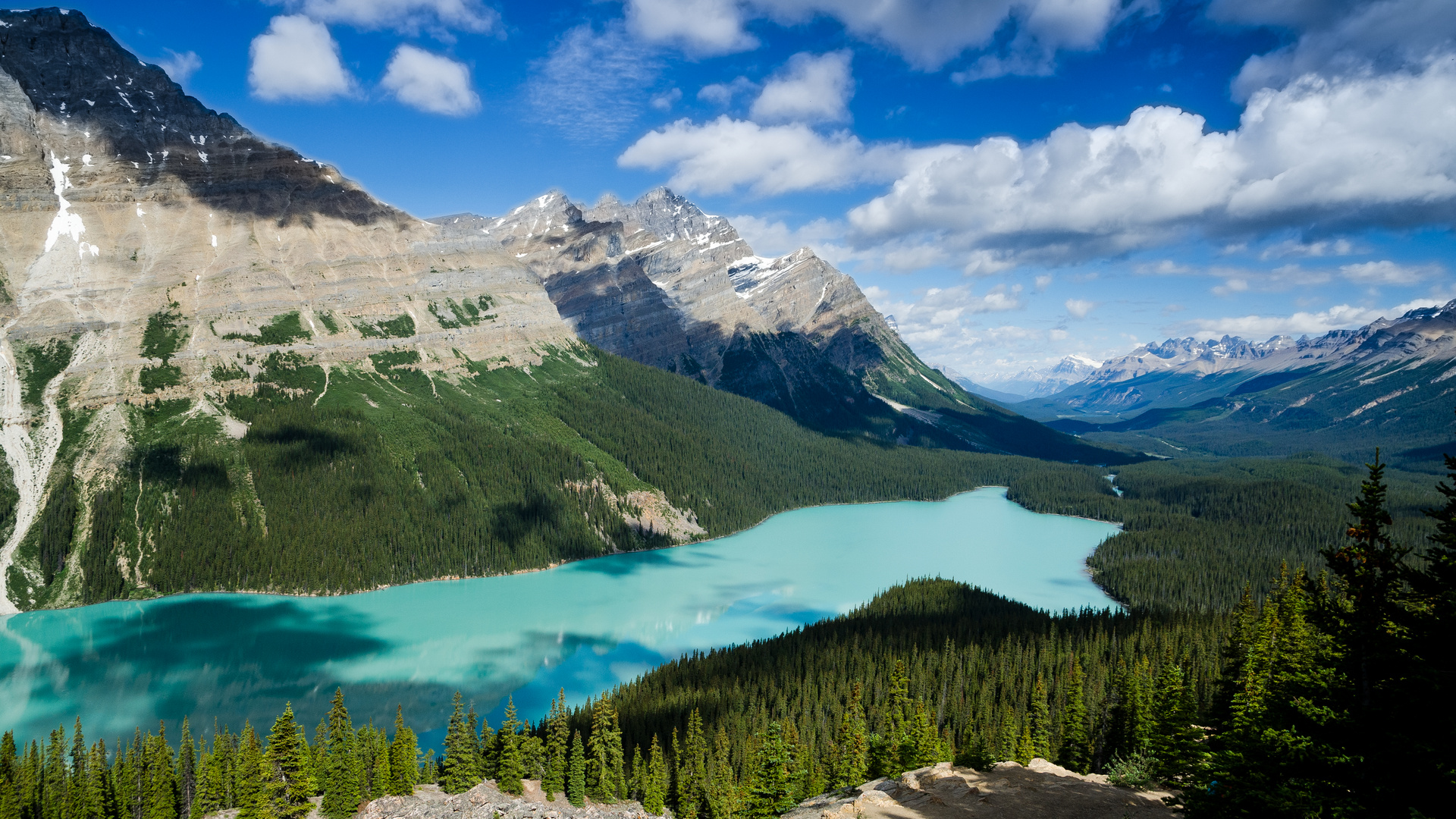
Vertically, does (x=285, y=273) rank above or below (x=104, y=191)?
below

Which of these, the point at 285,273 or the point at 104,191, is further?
the point at 285,273

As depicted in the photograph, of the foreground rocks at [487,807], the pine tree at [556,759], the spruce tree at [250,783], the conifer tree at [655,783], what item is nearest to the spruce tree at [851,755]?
the conifer tree at [655,783]

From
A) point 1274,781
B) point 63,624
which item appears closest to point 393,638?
point 63,624

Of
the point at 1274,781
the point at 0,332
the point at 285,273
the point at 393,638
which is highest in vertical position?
the point at 285,273

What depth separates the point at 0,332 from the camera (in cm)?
11562

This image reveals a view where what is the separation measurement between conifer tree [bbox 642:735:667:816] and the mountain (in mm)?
67469

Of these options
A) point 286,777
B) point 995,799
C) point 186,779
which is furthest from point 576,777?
point 995,799

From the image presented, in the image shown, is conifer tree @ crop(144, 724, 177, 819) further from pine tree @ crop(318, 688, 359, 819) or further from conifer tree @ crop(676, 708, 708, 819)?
conifer tree @ crop(676, 708, 708, 819)

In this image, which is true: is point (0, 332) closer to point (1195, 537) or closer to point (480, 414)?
point (480, 414)

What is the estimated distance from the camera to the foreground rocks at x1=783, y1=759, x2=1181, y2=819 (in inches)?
1067

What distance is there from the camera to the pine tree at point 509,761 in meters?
45.8

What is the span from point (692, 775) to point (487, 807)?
1324 cm

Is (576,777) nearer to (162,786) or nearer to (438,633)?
(162,786)

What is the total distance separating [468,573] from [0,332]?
85.5m
